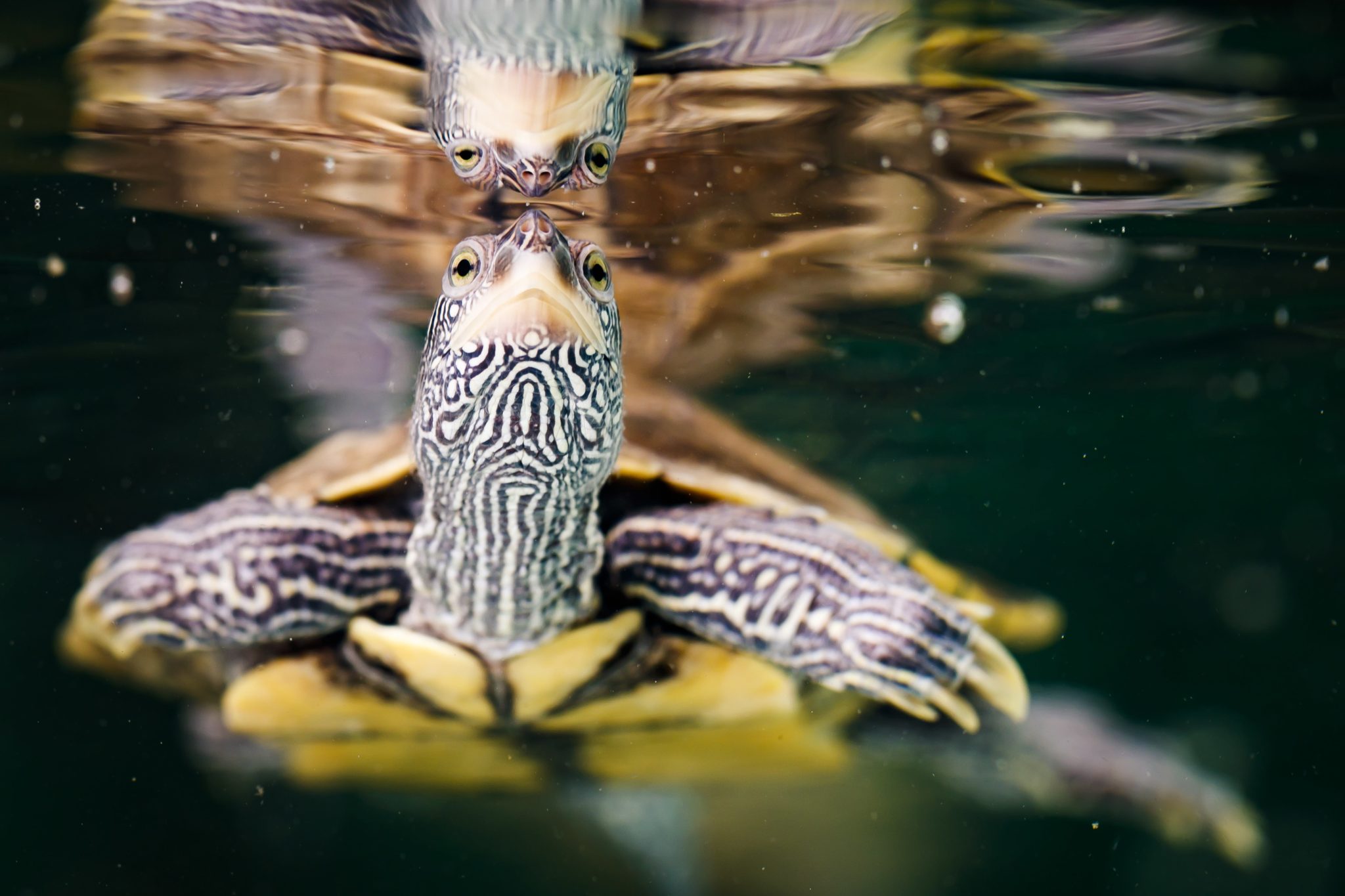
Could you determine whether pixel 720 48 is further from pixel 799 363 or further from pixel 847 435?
pixel 847 435

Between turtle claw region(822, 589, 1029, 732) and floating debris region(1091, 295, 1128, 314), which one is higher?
floating debris region(1091, 295, 1128, 314)

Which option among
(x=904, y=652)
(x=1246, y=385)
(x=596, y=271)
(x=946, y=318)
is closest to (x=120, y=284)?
(x=596, y=271)

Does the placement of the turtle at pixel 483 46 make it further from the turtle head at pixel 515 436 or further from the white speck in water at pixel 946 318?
the white speck in water at pixel 946 318

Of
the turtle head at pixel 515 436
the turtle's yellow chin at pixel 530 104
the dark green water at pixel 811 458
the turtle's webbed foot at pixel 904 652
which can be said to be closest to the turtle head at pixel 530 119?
the turtle's yellow chin at pixel 530 104

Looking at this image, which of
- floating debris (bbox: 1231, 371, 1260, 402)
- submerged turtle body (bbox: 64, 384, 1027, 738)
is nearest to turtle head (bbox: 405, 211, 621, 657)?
submerged turtle body (bbox: 64, 384, 1027, 738)

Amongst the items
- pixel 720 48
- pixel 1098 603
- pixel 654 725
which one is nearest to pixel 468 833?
pixel 654 725

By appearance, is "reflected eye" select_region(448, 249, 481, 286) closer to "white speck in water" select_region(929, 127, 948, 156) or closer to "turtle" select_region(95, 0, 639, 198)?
"turtle" select_region(95, 0, 639, 198)
